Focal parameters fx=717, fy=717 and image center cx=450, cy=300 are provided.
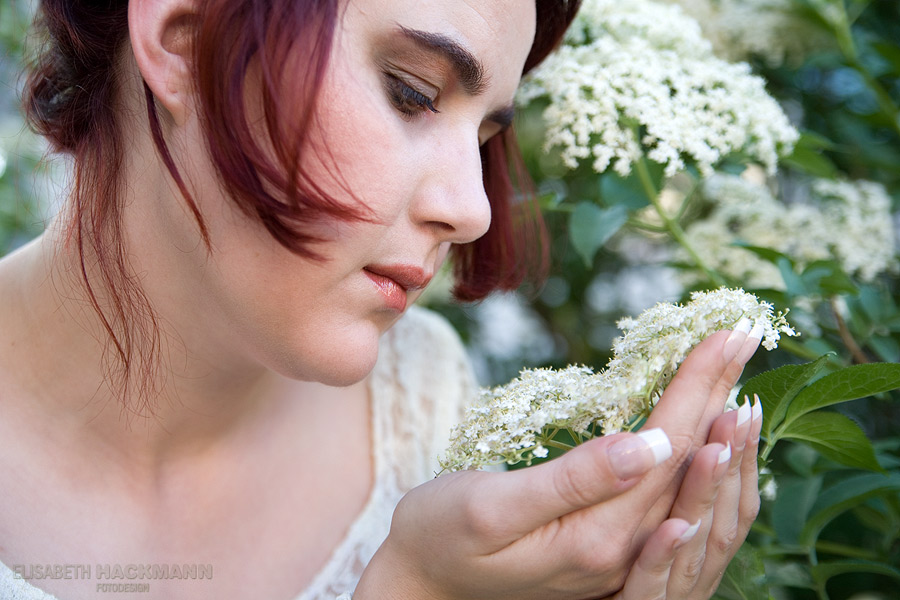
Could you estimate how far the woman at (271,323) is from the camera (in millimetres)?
662

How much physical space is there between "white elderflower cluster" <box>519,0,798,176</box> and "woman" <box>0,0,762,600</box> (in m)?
0.11

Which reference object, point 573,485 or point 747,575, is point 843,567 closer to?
point 747,575

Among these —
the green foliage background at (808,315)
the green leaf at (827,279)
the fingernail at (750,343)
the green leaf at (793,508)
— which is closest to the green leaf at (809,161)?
the green foliage background at (808,315)

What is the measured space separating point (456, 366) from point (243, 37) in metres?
0.89

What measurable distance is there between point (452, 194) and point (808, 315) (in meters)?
0.66

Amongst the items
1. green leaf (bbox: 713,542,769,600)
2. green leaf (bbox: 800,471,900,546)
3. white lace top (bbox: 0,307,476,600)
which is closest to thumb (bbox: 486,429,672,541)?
green leaf (bbox: 713,542,769,600)

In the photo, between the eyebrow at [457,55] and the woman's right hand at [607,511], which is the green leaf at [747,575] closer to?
the woman's right hand at [607,511]

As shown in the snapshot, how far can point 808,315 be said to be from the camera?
112cm

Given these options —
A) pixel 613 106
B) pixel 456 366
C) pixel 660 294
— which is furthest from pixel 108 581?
pixel 660 294

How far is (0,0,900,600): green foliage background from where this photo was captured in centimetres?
77

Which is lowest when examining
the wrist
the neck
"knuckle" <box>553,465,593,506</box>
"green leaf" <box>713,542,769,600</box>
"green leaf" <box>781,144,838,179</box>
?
the neck

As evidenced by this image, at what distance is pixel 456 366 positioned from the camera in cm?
148

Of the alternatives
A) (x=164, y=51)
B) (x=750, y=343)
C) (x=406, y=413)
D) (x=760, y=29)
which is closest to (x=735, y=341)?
(x=750, y=343)

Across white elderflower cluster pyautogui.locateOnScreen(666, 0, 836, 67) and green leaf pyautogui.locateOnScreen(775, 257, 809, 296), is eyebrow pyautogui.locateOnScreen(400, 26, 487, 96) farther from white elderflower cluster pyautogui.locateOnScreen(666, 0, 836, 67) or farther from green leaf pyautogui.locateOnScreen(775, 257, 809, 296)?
white elderflower cluster pyautogui.locateOnScreen(666, 0, 836, 67)
